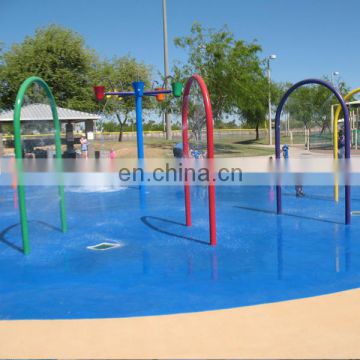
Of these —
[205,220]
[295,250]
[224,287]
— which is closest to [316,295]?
[224,287]

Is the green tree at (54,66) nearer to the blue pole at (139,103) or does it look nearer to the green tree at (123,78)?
the green tree at (123,78)

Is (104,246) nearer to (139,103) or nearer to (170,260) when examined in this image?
(170,260)

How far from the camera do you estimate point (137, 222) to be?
8883 mm

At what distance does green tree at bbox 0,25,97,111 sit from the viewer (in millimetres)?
34875

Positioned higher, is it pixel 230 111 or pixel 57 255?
pixel 230 111

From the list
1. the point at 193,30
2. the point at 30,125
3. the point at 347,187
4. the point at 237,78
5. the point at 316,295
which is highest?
the point at 193,30

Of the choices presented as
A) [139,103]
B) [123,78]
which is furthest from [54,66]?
[139,103]

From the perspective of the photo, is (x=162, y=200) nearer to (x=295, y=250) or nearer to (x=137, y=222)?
(x=137, y=222)

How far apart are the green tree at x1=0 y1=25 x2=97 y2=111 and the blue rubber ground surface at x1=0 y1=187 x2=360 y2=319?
86.6 ft

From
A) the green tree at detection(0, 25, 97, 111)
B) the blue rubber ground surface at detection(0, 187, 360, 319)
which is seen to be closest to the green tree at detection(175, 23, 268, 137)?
the green tree at detection(0, 25, 97, 111)

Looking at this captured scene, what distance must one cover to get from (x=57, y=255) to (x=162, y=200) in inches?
193

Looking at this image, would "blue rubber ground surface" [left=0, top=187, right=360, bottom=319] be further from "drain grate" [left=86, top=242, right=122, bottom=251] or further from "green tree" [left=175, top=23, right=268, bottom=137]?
"green tree" [left=175, top=23, right=268, bottom=137]

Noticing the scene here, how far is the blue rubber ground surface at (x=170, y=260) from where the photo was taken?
16.0 ft

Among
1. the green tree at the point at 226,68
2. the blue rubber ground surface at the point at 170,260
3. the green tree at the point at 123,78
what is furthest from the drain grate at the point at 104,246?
the green tree at the point at 123,78
